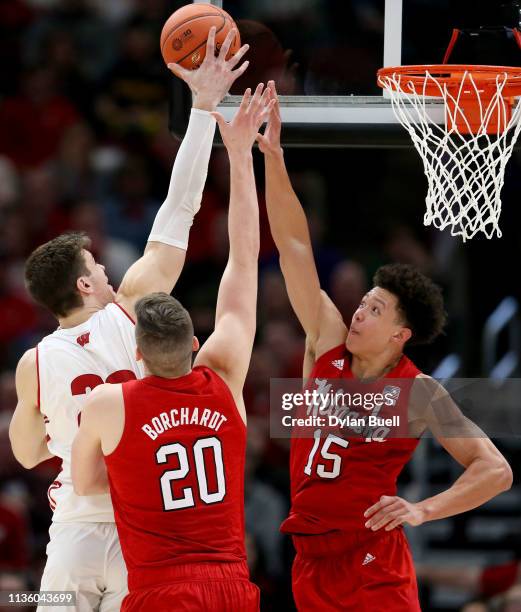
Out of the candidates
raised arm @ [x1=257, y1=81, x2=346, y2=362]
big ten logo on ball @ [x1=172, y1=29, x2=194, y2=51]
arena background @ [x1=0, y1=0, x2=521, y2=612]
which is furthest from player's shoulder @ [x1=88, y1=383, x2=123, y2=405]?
arena background @ [x1=0, y1=0, x2=521, y2=612]

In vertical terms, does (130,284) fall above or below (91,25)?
below

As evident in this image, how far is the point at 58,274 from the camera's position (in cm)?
421

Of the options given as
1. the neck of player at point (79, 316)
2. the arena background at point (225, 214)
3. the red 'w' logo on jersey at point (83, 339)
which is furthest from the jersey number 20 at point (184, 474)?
the arena background at point (225, 214)

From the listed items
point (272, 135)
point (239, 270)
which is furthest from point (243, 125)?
point (239, 270)

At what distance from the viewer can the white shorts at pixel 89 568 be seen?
402cm

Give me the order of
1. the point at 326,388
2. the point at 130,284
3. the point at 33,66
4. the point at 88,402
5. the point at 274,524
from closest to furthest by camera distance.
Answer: the point at 88,402 < the point at 130,284 < the point at 326,388 < the point at 274,524 < the point at 33,66

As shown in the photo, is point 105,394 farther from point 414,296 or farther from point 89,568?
point 414,296

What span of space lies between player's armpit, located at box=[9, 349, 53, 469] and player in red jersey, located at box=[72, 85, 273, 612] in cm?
48

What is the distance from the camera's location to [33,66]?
8.37 metres

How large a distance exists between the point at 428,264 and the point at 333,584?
3847mm

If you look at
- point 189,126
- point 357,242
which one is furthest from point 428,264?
point 189,126

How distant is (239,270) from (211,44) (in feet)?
3.05

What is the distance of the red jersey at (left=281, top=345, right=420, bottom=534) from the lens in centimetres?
443

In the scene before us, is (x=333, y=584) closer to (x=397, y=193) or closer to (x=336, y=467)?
(x=336, y=467)
